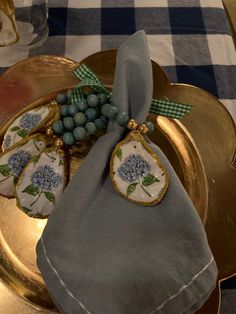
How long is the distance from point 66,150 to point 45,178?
4 cm

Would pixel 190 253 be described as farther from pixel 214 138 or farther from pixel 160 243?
pixel 214 138

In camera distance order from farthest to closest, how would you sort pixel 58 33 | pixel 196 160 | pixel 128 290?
pixel 58 33, pixel 196 160, pixel 128 290

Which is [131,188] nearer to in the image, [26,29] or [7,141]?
A: [7,141]

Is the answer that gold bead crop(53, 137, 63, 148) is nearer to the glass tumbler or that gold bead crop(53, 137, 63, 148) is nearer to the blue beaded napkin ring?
the blue beaded napkin ring

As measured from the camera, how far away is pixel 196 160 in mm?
459

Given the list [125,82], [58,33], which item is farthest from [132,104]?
[58,33]

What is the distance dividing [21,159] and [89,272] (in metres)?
0.12

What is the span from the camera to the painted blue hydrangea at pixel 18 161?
0.39m

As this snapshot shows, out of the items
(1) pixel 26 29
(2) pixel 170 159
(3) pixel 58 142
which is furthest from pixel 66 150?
(1) pixel 26 29

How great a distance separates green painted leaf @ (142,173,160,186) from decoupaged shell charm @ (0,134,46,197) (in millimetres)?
96

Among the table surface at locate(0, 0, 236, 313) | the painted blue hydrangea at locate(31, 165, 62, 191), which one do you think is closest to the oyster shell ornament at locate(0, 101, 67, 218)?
the painted blue hydrangea at locate(31, 165, 62, 191)

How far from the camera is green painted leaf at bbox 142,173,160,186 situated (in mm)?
363

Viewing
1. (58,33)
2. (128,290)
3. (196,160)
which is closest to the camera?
(128,290)

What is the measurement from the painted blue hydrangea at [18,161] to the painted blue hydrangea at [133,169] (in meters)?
0.08
